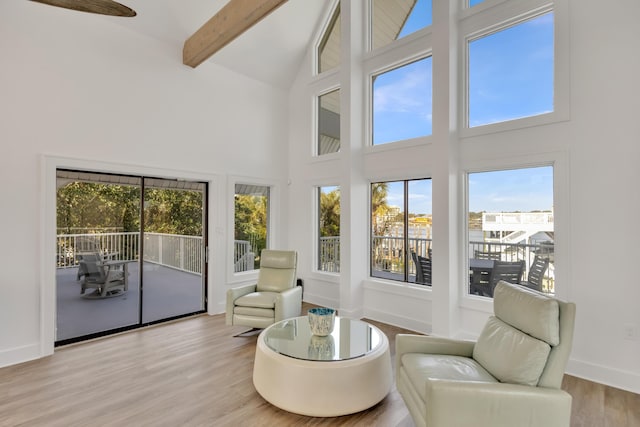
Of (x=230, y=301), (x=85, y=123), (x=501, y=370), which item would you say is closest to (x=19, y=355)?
(x=230, y=301)

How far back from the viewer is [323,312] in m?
2.96

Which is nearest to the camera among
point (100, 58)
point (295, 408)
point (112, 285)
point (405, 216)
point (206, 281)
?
point (295, 408)

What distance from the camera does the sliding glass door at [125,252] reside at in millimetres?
3818

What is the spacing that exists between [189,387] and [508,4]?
4.98 m

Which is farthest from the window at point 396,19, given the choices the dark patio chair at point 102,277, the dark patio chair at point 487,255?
the dark patio chair at point 102,277

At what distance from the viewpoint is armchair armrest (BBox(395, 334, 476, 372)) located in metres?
2.45

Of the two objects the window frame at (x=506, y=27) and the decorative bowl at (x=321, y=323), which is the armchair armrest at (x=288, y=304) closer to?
the decorative bowl at (x=321, y=323)

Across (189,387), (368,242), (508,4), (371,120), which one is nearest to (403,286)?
(368,242)

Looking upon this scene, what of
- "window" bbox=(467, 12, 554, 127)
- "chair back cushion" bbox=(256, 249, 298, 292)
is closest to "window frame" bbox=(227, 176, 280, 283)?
"chair back cushion" bbox=(256, 249, 298, 292)

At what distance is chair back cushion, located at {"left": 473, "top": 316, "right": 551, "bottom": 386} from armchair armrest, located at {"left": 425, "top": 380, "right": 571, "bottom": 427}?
0.20m

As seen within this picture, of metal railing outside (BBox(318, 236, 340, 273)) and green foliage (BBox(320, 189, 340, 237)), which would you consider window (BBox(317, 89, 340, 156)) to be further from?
metal railing outside (BBox(318, 236, 340, 273))

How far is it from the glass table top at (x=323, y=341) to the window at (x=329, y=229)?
2214mm

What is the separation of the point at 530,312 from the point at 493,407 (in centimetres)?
68

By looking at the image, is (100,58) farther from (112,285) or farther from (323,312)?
(323,312)
